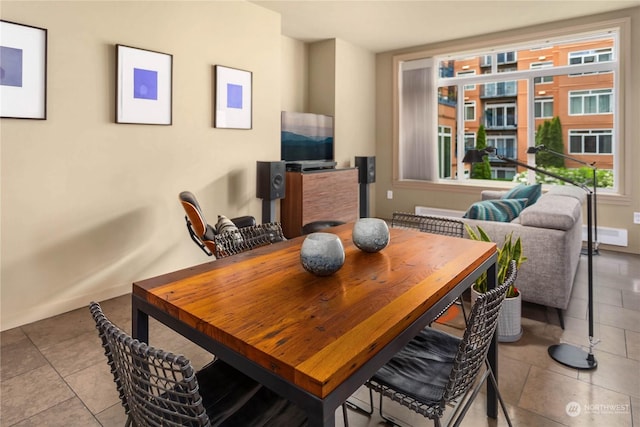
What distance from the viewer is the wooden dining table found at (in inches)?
34.1

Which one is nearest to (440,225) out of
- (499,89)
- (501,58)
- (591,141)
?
(591,141)

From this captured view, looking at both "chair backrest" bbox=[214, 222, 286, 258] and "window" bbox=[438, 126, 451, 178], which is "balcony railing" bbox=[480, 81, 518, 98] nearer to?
"window" bbox=[438, 126, 451, 178]

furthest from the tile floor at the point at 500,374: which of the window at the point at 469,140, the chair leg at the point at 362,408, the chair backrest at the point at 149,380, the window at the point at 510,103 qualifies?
the window at the point at 469,140

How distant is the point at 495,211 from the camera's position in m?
3.01

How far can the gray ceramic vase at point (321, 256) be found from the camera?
1.38 meters

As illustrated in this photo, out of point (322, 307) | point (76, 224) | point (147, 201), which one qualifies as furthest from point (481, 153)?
point (76, 224)

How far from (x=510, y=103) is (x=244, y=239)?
15.8 ft

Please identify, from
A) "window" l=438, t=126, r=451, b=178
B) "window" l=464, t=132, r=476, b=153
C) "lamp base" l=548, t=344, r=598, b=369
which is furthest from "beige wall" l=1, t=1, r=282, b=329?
"window" l=464, t=132, r=476, b=153

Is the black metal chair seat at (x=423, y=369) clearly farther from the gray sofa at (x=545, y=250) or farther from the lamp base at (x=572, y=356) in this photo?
the gray sofa at (x=545, y=250)

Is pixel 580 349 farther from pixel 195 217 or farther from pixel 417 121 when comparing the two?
pixel 417 121

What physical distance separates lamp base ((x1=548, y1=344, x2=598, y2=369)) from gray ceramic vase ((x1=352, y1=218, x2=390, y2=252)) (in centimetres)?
132

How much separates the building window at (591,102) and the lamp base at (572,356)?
373 centimetres

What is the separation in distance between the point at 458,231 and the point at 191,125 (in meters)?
2.48

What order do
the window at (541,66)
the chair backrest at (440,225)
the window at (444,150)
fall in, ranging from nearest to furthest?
the chair backrest at (440,225) → the window at (541,66) → the window at (444,150)
